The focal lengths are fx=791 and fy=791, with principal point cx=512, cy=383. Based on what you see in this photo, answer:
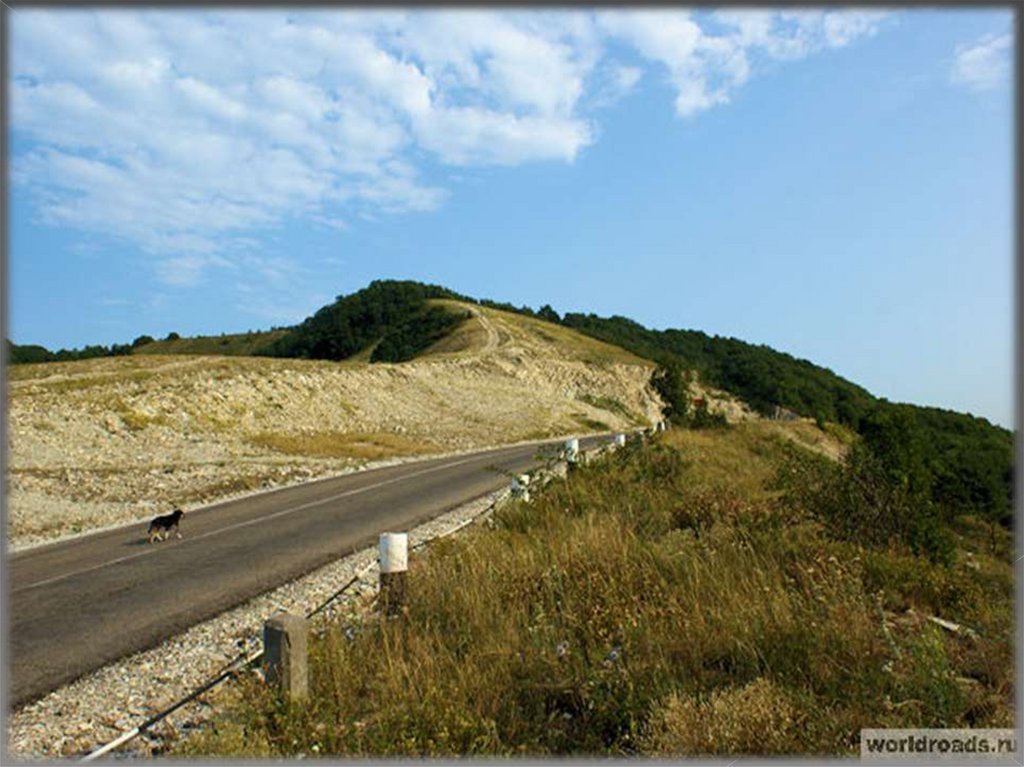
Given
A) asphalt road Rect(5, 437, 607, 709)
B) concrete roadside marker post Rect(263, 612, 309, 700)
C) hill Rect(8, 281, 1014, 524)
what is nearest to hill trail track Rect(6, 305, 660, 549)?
asphalt road Rect(5, 437, 607, 709)

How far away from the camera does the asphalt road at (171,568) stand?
7926mm

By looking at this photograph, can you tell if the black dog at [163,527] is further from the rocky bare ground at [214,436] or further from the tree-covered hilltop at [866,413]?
the tree-covered hilltop at [866,413]

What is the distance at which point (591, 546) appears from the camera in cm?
803

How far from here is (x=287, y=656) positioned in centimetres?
522

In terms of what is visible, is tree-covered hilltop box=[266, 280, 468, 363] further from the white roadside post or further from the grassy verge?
the grassy verge

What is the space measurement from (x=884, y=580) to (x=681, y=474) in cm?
820

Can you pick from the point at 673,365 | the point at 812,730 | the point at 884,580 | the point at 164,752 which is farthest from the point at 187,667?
the point at 673,365

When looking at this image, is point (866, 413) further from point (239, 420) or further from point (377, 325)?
point (377, 325)

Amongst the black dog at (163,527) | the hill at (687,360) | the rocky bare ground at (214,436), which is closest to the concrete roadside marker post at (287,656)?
the rocky bare ground at (214,436)

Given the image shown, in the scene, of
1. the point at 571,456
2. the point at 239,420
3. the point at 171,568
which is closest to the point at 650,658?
the point at 171,568

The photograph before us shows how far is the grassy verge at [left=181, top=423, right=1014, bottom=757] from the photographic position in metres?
4.66

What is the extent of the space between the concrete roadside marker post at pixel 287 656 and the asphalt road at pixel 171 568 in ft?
8.74

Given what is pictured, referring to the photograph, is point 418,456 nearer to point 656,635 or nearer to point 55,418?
point 55,418

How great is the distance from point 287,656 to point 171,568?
293 inches
